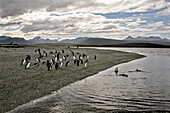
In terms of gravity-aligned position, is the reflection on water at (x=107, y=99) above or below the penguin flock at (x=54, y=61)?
below

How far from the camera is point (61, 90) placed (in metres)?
11.8

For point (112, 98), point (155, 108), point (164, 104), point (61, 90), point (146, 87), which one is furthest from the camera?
point (146, 87)

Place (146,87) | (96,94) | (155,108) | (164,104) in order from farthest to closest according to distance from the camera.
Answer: (146,87) < (96,94) < (164,104) < (155,108)

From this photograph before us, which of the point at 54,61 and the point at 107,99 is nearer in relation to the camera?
the point at 107,99

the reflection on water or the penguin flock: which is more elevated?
the penguin flock

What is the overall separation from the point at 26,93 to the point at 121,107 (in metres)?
→ 5.74

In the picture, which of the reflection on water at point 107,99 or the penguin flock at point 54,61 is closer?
the reflection on water at point 107,99

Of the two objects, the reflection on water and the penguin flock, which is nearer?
the reflection on water

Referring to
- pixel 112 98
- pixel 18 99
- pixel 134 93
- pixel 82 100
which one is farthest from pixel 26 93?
pixel 134 93

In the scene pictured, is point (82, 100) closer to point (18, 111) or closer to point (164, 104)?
point (18, 111)

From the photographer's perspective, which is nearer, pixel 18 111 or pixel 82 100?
pixel 18 111

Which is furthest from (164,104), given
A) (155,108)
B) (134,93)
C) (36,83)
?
(36,83)

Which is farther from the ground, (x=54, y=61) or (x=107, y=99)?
(x=54, y=61)

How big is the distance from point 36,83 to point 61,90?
81.2 inches
